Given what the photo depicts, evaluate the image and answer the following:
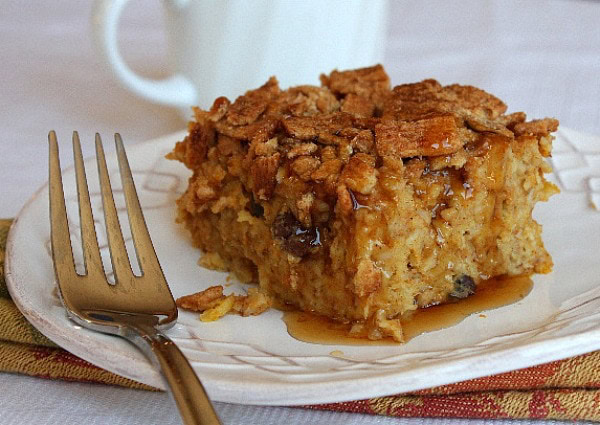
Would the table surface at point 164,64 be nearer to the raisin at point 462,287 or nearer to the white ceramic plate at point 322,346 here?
the white ceramic plate at point 322,346

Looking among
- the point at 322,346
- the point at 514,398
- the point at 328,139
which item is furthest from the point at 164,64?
the point at 514,398

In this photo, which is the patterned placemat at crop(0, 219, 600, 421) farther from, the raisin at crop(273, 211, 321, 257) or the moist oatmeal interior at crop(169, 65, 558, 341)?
the raisin at crop(273, 211, 321, 257)

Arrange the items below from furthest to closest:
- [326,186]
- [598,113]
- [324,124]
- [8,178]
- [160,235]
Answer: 1. [598,113]
2. [8,178]
3. [160,235]
4. [324,124]
5. [326,186]

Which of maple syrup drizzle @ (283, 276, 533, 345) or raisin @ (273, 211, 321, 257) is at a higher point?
raisin @ (273, 211, 321, 257)

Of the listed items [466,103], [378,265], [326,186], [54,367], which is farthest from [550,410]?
[54,367]

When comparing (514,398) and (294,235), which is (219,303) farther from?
(514,398)

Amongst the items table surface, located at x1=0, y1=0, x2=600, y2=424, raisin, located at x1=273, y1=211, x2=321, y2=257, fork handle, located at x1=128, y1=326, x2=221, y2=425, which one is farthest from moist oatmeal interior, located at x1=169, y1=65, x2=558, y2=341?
table surface, located at x1=0, y1=0, x2=600, y2=424

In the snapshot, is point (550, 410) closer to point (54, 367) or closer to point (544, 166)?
point (544, 166)
